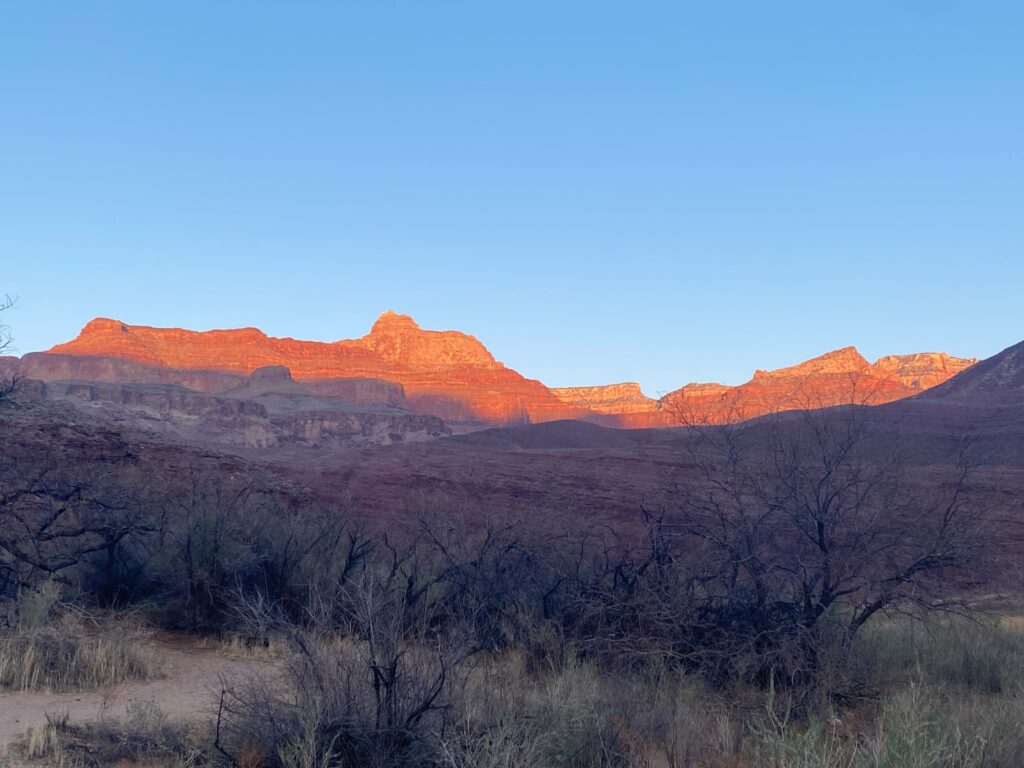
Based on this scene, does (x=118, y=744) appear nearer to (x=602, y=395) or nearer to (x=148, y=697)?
(x=148, y=697)

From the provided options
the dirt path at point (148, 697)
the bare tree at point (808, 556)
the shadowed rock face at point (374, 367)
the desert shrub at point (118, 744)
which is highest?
the shadowed rock face at point (374, 367)

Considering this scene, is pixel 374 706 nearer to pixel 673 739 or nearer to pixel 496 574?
pixel 673 739

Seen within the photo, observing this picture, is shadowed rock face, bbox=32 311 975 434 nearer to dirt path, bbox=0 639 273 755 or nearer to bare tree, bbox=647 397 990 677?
bare tree, bbox=647 397 990 677

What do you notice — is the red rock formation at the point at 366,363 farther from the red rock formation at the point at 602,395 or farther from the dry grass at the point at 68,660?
the dry grass at the point at 68,660

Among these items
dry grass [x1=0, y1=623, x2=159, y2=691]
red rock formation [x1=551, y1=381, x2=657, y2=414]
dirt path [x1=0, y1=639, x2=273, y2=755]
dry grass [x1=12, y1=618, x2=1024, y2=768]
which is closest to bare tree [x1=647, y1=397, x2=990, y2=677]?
dry grass [x1=12, y1=618, x2=1024, y2=768]

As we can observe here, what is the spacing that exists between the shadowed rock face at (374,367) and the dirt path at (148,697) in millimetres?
100397

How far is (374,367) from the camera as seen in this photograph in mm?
156125

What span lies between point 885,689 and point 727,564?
1949 mm

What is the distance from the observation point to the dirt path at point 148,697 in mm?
7863

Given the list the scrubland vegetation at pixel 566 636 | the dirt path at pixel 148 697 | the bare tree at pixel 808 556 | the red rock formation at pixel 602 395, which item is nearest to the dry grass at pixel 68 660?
the scrubland vegetation at pixel 566 636

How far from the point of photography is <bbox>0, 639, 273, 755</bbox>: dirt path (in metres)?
7.86

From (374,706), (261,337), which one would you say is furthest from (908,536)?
(261,337)

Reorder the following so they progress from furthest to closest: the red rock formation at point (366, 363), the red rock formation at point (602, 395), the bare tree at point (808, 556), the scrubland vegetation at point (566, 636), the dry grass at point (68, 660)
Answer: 1. the red rock formation at point (602, 395)
2. the red rock formation at point (366, 363)
3. the dry grass at point (68, 660)
4. the bare tree at point (808, 556)
5. the scrubland vegetation at point (566, 636)

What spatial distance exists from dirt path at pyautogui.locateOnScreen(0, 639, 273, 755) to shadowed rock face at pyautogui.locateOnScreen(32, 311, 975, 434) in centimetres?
10040
